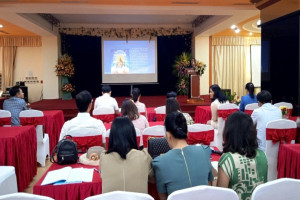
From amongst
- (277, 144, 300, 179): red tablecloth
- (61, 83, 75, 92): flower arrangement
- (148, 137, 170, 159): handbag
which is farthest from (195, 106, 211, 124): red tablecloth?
(61, 83, 75, 92): flower arrangement

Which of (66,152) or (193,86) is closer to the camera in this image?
(66,152)

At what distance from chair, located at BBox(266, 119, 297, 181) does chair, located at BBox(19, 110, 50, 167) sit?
10.8 ft

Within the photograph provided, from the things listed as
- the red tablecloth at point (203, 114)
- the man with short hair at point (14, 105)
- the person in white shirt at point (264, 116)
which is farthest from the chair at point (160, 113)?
the man with short hair at point (14, 105)

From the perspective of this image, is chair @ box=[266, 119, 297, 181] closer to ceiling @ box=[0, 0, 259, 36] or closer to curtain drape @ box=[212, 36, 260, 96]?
ceiling @ box=[0, 0, 259, 36]

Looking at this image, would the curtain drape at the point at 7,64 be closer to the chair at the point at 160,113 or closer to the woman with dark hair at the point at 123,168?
the chair at the point at 160,113

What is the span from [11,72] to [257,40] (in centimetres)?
1015

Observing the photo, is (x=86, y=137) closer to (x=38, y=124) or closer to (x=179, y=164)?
(x=179, y=164)

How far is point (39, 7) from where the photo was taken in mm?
7438

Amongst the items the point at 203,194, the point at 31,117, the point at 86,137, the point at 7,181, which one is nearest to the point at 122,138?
the point at 203,194

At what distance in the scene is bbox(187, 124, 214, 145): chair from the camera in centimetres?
338

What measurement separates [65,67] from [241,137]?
10.2 metres

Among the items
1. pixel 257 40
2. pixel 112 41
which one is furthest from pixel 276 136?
pixel 257 40

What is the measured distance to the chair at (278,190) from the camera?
5.15ft

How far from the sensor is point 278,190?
1.61 meters
